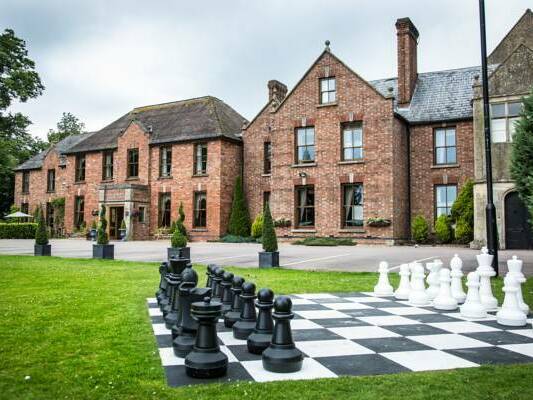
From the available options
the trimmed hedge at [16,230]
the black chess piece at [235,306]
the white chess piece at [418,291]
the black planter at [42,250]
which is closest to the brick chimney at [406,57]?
the black planter at [42,250]

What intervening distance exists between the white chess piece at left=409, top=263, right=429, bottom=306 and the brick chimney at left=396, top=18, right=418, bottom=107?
18632 millimetres

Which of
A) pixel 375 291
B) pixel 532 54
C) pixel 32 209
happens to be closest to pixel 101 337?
pixel 375 291

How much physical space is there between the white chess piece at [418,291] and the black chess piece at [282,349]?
3.00 metres

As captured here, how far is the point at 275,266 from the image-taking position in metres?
11.3

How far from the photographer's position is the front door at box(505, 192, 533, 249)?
17734mm

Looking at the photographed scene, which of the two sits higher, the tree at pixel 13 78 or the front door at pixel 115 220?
the tree at pixel 13 78

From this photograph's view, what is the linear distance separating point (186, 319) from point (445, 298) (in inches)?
131

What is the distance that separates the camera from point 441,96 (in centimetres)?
2273

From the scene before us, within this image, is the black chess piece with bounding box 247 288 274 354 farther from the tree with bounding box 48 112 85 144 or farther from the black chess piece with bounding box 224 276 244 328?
the tree with bounding box 48 112 85 144

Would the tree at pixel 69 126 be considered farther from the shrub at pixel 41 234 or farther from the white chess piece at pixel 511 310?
the white chess piece at pixel 511 310

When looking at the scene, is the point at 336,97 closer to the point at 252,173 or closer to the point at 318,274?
the point at 252,173

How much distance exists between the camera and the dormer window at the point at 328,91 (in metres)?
22.5

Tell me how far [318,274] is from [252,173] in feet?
56.7

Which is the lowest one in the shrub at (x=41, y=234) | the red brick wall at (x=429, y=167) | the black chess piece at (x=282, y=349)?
the black chess piece at (x=282, y=349)
